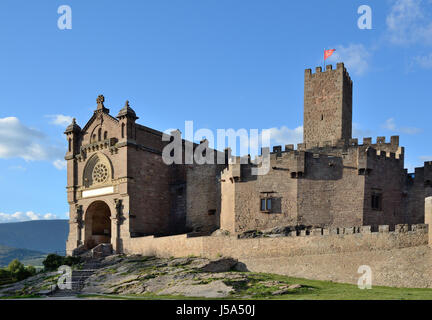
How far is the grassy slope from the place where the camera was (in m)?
24.5

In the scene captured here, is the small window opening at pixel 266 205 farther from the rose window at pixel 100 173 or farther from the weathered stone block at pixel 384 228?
the rose window at pixel 100 173

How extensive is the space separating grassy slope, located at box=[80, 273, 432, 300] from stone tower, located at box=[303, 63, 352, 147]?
2242 centimetres

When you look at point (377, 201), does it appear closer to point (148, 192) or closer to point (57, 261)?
point (148, 192)

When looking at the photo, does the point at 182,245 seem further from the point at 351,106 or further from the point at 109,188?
the point at 351,106

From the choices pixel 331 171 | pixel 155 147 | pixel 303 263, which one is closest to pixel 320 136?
pixel 331 171

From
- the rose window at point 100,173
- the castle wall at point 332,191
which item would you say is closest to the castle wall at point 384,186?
the castle wall at point 332,191

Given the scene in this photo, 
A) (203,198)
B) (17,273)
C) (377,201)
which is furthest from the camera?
(17,273)

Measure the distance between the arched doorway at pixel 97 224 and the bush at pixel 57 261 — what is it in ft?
14.4

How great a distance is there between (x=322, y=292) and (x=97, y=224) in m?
32.1

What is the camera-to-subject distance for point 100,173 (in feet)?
171

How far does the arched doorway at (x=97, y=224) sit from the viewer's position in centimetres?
5288

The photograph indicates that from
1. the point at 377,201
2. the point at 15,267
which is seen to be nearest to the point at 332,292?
the point at 377,201
